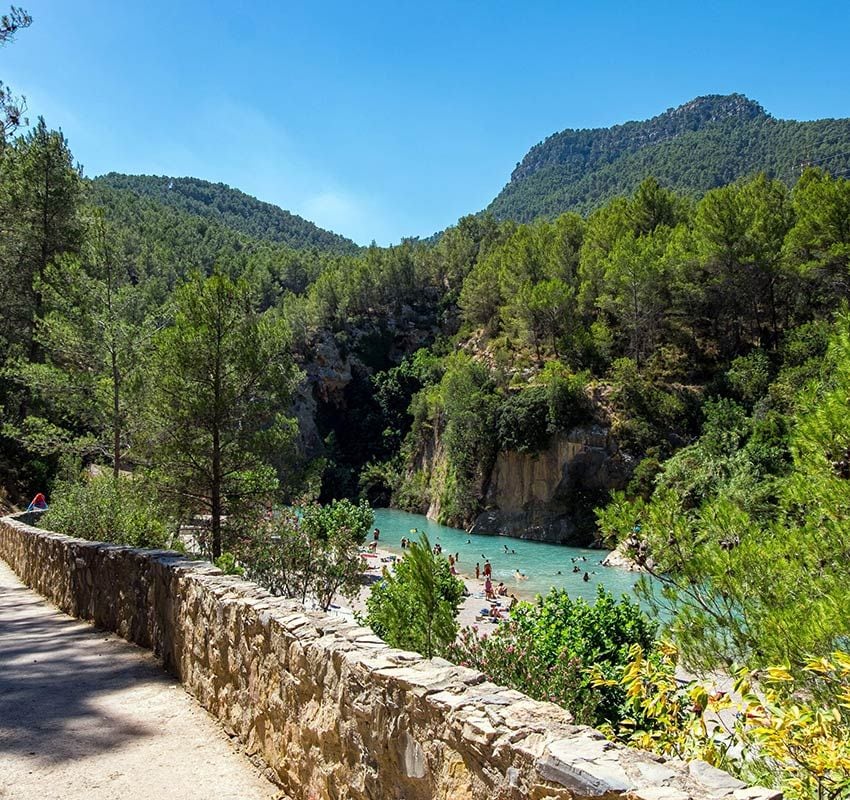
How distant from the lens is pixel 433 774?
8.41ft

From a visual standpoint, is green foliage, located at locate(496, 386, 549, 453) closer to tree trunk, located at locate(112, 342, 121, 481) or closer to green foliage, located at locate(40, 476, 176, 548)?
tree trunk, located at locate(112, 342, 121, 481)

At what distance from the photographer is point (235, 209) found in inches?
5507

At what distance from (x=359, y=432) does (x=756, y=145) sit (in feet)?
381

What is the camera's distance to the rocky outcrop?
3544 cm

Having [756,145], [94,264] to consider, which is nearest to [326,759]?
[94,264]

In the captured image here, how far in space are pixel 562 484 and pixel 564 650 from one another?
29.5 metres

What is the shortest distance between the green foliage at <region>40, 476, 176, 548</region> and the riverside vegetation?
64 mm

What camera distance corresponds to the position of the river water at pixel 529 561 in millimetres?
25188

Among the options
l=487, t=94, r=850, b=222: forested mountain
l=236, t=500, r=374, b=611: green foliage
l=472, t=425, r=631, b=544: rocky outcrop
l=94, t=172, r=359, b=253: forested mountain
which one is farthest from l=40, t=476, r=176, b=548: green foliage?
l=94, t=172, r=359, b=253: forested mountain

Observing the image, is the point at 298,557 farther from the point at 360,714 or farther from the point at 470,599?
the point at 470,599

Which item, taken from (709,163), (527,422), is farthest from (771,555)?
(709,163)

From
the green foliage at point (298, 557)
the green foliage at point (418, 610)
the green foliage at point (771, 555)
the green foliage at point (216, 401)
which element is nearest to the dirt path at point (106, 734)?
the green foliage at point (418, 610)

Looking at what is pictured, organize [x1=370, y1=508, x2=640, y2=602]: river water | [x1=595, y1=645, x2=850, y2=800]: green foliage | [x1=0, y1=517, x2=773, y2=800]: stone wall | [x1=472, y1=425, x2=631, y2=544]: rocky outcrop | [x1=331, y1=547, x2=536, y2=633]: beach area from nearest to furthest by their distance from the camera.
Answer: [x1=0, y1=517, x2=773, y2=800]: stone wall, [x1=595, y1=645, x2=850, y2=800]: green foliage, [x1=331, y1=547, x2=536, y2=633]: beach area, [x1=370, y1=508, x2=640, y2=602]: river water, [x1=472, y1=425, x2=631, y2=544]: rocky outcrop

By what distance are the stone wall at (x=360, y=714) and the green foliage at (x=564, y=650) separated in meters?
2.23
